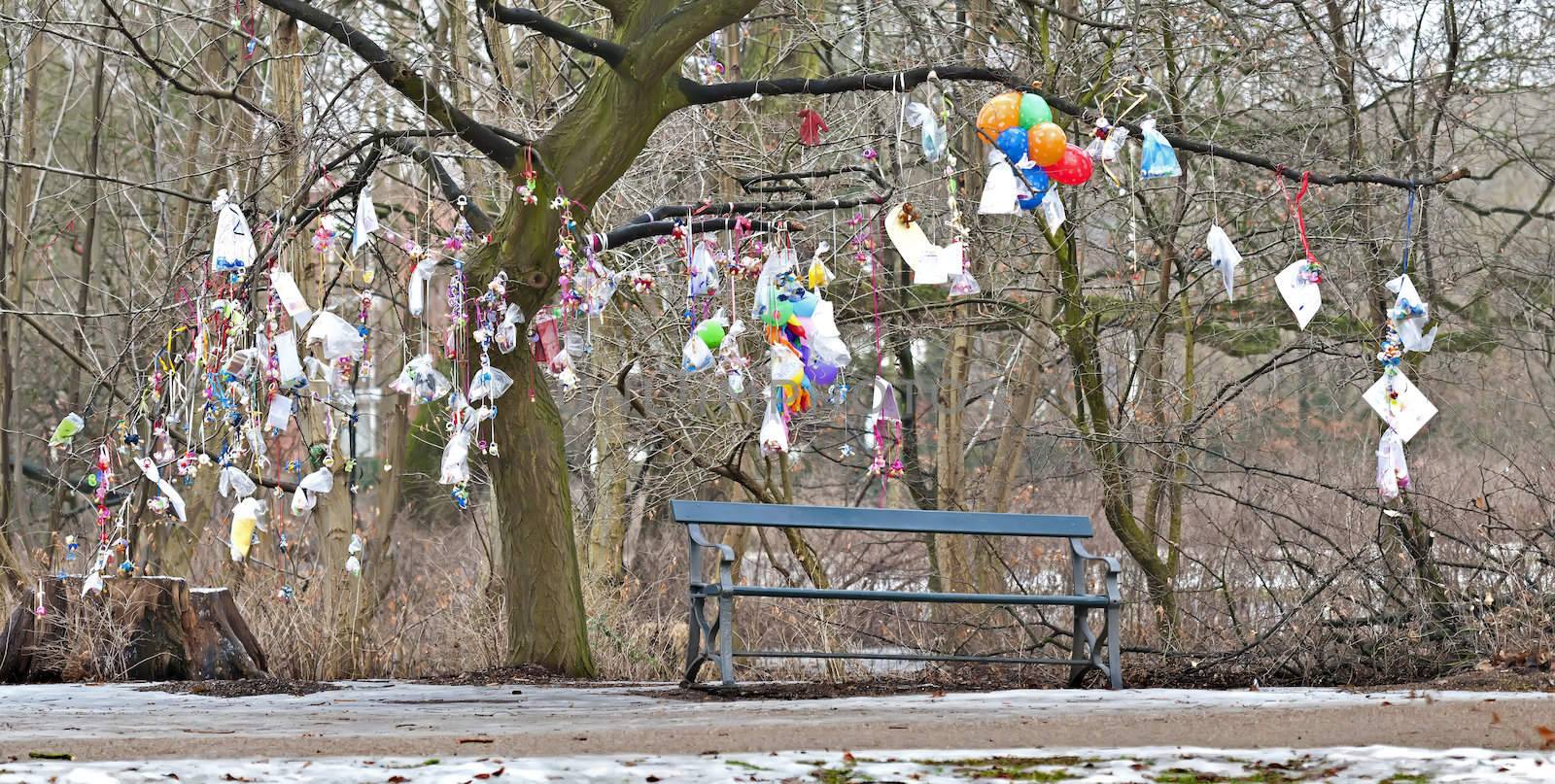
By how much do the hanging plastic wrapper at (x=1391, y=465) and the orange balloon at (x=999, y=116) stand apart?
7.25ft

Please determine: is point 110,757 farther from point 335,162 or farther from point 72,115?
point 72,115

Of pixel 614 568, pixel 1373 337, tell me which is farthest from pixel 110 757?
pixel 614 568

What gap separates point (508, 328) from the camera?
324 inches

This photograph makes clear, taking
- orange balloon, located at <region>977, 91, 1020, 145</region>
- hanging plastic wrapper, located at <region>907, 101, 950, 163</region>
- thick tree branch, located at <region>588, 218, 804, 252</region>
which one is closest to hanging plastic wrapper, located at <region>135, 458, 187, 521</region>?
thick tree branch, located at <region>588, 218, 804, 252</region>

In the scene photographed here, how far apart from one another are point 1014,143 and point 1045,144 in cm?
16

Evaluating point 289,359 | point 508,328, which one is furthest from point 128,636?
point 508,328

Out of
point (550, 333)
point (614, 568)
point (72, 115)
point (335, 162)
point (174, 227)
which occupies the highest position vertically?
point (72, 115)

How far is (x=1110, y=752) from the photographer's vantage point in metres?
4.92

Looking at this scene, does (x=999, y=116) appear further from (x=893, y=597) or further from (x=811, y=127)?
(x=811, y=127)

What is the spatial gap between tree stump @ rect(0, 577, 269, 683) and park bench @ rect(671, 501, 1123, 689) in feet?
8.94

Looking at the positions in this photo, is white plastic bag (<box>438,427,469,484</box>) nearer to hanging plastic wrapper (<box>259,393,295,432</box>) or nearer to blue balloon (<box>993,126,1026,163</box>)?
hanging plastic wrapper (<box>259,393,295,432</box>)

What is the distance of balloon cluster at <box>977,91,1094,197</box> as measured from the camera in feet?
23.6

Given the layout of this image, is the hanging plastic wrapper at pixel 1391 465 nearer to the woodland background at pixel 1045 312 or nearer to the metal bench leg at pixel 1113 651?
the woodland background at pixel 1045 312

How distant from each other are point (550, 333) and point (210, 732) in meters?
3.65
